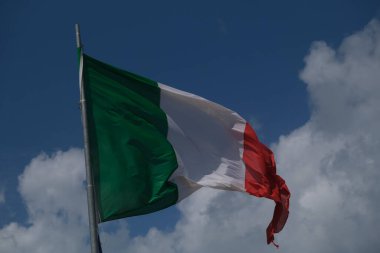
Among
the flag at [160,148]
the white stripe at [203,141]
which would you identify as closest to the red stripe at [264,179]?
the flag at [160,148]

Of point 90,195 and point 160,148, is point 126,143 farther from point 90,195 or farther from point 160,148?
point 90,195

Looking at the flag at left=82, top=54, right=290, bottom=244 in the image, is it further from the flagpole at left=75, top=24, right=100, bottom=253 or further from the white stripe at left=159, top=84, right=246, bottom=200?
the flagpole at left=75, top=24, right=100, bottom=253

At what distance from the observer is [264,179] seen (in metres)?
22.2

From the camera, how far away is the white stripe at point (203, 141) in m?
20.3

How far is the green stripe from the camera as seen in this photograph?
17312 mm

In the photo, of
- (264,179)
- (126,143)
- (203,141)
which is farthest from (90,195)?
(264,179)

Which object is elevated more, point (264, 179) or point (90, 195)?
point (264, 179)

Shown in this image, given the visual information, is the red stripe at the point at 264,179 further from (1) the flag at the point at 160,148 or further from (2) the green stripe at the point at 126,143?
(2) the green stripe at the point at 126,143

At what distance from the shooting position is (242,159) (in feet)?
73.6

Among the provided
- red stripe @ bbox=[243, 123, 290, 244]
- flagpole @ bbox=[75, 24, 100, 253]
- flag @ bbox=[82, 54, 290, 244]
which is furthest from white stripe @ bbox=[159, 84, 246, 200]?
flagpole @ bbox=[75, 24, 100, 253]

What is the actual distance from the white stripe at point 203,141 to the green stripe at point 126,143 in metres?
0.51

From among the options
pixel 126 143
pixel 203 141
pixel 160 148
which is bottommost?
pixel 126 143

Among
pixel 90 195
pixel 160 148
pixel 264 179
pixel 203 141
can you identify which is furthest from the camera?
pixel 264 179

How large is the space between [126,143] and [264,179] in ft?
21.2
